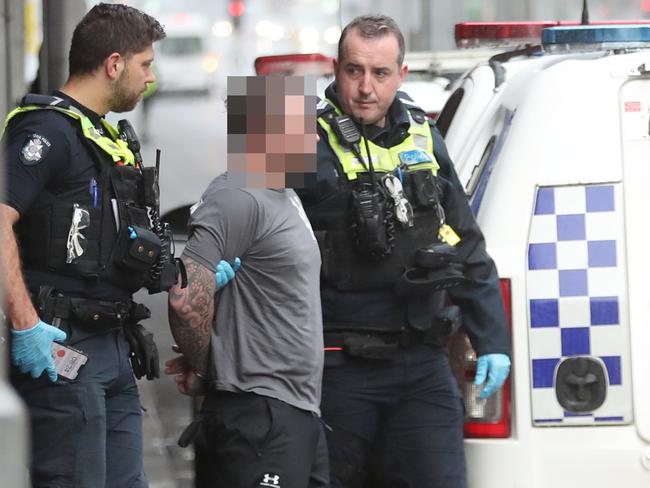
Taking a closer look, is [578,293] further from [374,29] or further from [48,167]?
[48,167]

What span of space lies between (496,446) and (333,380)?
48 cm

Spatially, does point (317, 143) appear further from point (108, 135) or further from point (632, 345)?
point (632, 345)

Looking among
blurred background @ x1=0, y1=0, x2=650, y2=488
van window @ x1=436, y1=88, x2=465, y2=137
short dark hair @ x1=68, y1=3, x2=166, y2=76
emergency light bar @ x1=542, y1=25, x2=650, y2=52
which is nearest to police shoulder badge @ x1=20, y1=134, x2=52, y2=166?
blurred background @ x1=0, y1=0, x2=650, y2=488

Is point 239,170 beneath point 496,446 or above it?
above

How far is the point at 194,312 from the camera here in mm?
3730

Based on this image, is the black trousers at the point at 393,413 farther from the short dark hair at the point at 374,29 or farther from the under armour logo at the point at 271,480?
the short dark hair at the point at 374,29

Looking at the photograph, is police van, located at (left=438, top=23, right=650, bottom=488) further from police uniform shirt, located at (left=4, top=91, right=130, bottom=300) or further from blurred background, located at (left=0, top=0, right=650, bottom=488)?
police uniform shirt, located at (left=4, top=91, right=130, bottom=300)

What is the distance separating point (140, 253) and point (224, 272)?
0.28 m

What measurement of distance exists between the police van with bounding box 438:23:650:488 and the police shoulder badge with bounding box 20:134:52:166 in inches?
47.8

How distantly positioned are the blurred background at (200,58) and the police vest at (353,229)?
0.41 meters

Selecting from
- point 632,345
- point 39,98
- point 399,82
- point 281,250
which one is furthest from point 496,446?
point 39,98

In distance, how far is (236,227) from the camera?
374 cm

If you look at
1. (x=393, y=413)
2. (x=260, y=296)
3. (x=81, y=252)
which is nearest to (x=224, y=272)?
(x=260, y=296)

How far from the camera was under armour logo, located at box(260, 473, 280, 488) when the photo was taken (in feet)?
12.0
